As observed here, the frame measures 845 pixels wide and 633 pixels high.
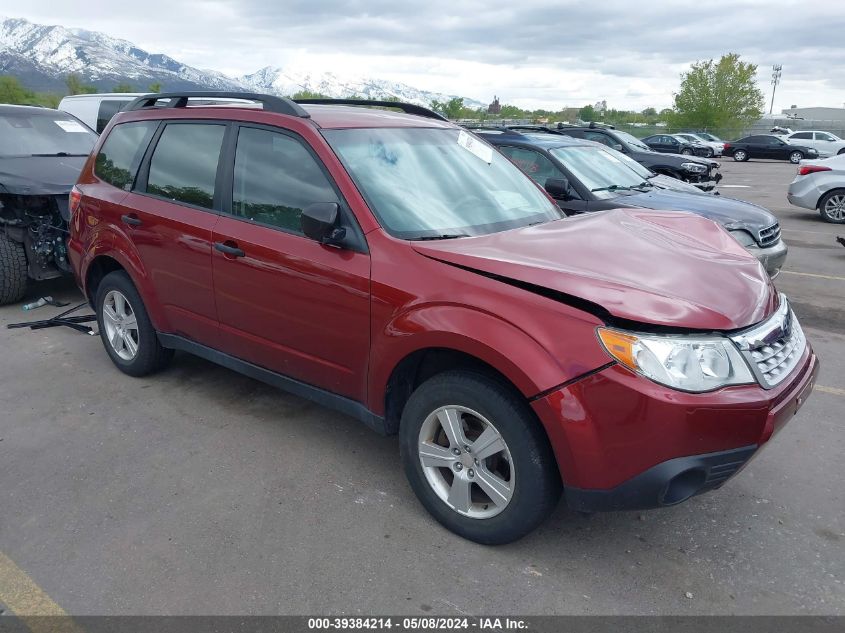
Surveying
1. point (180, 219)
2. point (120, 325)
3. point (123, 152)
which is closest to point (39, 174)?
point (123, 152)

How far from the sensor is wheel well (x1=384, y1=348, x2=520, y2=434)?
2.87 m

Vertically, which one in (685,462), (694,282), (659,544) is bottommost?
(659,544)

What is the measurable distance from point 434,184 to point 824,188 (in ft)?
37.7

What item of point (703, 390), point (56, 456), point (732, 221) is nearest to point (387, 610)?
point (703, 390)

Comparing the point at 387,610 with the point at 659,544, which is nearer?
the point at 387,610

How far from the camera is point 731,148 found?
35.8m

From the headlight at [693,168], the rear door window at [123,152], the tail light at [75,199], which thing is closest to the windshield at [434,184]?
the rear door window at [123,152]

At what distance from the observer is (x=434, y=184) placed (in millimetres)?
3531

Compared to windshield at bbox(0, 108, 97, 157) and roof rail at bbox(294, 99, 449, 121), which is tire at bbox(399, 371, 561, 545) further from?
windshield at bbox(0, 108, 97, 157)

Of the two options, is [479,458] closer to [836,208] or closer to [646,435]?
[646,435]

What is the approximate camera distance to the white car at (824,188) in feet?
40.3

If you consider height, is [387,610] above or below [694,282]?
below

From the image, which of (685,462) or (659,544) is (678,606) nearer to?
(659,544)
